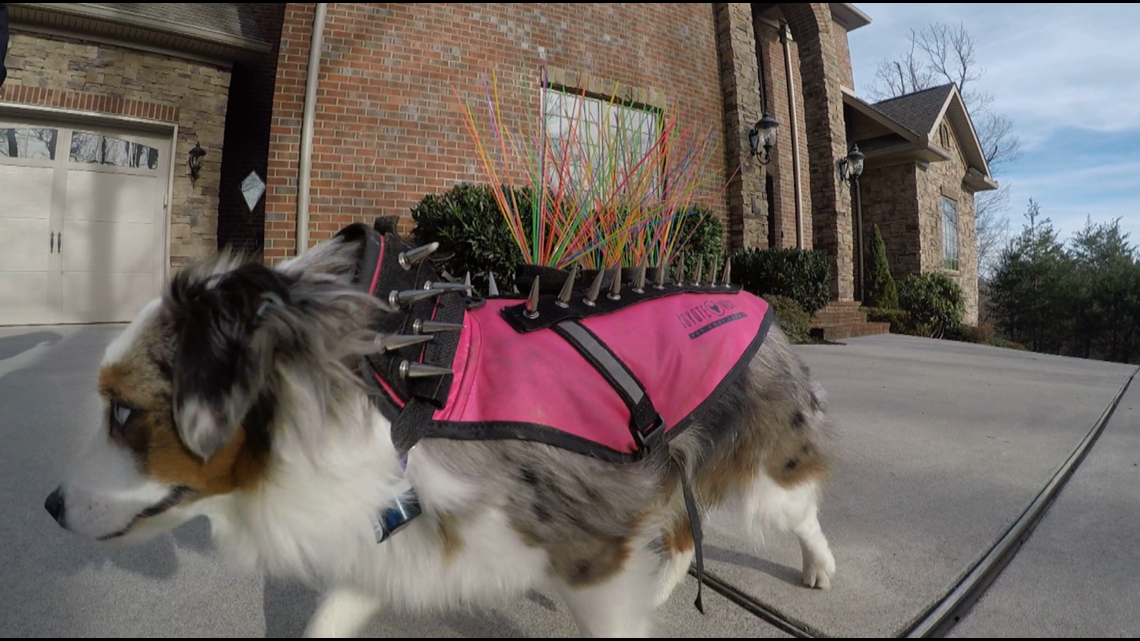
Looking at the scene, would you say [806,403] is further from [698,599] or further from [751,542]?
[698,599]

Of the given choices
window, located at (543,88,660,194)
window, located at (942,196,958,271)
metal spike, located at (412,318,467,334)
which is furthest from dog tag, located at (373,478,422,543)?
window, located at (942,196,958,271)

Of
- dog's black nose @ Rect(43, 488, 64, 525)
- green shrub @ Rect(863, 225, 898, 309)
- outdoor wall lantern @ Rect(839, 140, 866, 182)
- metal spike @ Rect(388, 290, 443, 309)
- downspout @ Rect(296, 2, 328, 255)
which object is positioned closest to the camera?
dog's black nose @ Rect(43, 488, 64, 525)

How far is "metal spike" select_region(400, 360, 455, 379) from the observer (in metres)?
1.19

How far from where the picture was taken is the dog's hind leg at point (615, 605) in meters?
1.30

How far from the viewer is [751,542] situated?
2115 mm

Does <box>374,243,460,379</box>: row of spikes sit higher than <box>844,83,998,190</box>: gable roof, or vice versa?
<box>844,83,998,190</box>: gable roof

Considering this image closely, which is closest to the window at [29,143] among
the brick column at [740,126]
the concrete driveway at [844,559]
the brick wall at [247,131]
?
the brick wall at [247,131]

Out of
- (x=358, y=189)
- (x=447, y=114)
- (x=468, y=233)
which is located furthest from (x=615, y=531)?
(x=447, y=114)

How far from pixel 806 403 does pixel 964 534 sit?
929 mm

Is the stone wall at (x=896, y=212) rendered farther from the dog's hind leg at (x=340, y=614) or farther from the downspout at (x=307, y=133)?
the dog's hind leg at (x=340, y=614)

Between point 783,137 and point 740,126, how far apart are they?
2277 millimetres

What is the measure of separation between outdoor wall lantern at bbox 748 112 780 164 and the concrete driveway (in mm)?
7011

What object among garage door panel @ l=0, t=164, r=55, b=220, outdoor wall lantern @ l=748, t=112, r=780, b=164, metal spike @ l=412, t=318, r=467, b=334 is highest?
outdoor wall lantern @ l=748, t=112, r=780, b=164

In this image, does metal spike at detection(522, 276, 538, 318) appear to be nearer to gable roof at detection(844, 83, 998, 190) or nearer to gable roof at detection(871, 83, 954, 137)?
gable roof at detection(844, 83, 998, 190)
